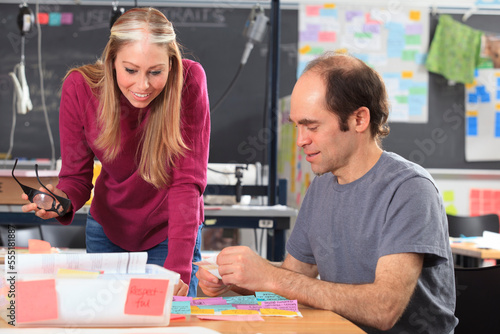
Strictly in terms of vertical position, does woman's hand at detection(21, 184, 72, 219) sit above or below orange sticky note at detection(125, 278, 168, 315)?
above

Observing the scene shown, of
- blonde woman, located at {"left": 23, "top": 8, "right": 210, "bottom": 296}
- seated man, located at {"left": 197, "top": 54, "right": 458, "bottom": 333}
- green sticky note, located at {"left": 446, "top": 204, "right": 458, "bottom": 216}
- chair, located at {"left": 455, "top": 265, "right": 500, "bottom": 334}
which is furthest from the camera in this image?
green sticky note, located at {"left": 446, "top": 204, "right": 458, "bottom": 216}

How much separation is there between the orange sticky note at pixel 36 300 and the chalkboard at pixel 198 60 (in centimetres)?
409

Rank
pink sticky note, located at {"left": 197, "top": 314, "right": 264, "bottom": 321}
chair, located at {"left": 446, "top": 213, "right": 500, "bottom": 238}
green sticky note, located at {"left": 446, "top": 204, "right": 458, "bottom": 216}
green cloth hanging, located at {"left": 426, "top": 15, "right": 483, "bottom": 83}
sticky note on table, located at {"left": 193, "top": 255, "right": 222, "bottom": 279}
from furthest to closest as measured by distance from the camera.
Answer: green sticky note, located at {"left": 446, "top": 204, "right": 458, "bottom": 216} < green cloth hanging, located at {"left": 426, "top": 15, "right": 483, "bottom": 83} < chair, located at {"left": 446, "top": 213, "right": 500, "bottom": 238} < sticky note on table, located at {"left": 193, "top": 255, "right": 222, "bottom": 279} < pink sticky note, located at {"left": 197, "top": 314, "right": 264, "bottom": 321}

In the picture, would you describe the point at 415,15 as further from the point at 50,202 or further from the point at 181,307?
the point at 181,307

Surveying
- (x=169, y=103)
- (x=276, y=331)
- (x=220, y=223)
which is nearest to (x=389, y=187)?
(x=276, y=331)

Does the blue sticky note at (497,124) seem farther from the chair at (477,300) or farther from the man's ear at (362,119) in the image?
the man's ear at (362,119)

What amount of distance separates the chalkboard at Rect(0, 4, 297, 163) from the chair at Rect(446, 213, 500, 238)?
1.86 m

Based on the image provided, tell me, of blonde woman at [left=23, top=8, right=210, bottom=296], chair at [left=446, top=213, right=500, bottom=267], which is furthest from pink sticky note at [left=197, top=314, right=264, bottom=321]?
chair at [left=446, top=213, right=500, bottom=267]

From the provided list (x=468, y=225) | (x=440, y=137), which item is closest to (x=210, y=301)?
(x=468, y=225)

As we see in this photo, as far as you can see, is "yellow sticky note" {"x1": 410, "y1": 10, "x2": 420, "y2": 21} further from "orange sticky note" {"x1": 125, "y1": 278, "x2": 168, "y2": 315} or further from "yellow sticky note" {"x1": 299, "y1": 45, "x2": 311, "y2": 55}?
"orange sticky note" {"x1": 125, "y1": 278, "x2": 168, "y2": 315}

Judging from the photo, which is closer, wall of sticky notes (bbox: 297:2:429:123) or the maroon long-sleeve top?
the maroon long-sleeve top

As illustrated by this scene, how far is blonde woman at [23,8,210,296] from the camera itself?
1.40m

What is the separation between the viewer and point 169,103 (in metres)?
1.48

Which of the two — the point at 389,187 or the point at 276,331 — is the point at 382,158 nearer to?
the point at 389,187
